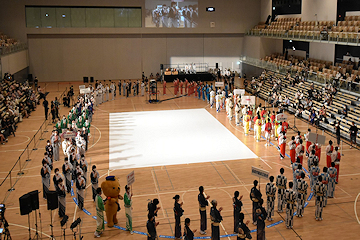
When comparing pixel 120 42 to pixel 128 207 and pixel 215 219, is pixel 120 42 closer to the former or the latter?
pixel 128 207

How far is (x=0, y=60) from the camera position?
101 feet

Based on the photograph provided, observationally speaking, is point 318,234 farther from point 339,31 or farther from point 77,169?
point 339,31

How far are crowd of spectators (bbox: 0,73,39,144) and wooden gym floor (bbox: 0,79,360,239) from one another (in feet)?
2.40

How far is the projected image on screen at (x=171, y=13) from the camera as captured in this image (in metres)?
44.1

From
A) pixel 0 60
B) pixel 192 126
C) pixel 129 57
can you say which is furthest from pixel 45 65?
pixel 192 126

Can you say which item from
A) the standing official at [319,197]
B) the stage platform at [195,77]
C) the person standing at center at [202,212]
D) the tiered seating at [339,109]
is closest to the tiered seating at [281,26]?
the stage platform at [195,77]

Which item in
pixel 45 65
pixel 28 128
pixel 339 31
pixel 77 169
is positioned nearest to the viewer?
pixel 77 169

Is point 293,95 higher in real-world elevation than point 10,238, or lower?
higher

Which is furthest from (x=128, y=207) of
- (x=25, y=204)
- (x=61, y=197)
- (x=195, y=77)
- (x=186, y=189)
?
(x=195, y=77)

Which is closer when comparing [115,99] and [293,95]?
[293,95]

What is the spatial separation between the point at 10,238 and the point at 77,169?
340 centimetres

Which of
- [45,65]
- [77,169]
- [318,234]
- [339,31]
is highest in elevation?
[339,31]

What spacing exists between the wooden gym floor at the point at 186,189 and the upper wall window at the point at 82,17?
2260cm

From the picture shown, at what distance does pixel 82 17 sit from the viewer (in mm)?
42906
